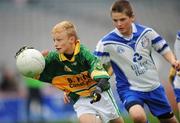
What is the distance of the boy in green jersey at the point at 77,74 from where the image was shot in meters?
8.71

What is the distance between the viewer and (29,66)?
852 centimetres

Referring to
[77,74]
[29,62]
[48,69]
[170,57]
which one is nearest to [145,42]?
[170,57]

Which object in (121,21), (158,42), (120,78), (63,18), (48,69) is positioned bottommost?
(63,18)

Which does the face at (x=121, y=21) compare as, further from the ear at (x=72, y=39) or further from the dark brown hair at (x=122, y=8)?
the ear at (x=72, y=39)

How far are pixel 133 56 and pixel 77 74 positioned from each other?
3.50ft

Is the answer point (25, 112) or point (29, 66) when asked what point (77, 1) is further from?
point (29, 66)

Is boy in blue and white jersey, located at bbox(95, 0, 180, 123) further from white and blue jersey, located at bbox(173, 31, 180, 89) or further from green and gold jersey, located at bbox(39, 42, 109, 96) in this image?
green and gold jersey, located at bbox(39, 42, 109, 96)

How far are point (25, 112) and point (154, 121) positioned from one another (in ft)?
16.4

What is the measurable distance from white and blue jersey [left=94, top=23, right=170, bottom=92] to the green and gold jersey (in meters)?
0.75

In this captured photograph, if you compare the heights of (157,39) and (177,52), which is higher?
(157,39)

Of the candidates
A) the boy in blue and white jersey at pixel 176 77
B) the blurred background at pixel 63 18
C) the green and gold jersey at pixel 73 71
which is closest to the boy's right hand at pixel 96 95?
the green and gold jersey at pixel 73 71

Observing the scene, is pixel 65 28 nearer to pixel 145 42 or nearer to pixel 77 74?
pixel 77 74

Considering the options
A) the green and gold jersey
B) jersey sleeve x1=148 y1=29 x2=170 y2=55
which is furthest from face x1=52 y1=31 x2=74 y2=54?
jersey sleeve x1=148 y1=29 x2=170 y2=55

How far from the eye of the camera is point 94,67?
8508 mm
